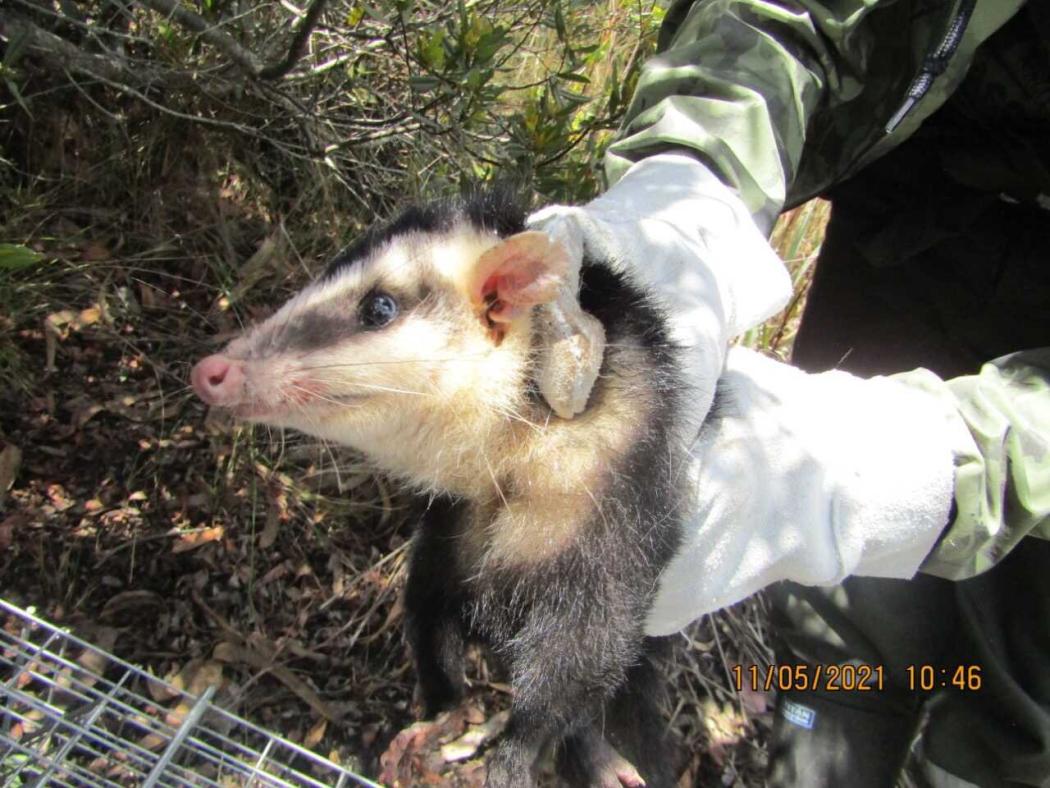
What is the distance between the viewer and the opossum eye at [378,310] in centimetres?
151

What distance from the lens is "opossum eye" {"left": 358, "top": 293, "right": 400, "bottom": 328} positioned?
151 cm

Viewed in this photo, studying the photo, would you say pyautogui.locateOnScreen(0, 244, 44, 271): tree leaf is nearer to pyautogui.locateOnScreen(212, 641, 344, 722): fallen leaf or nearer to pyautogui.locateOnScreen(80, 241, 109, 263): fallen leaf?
pyautogui.locateOnScreen(80, 241, 109, 263): fallen leaf

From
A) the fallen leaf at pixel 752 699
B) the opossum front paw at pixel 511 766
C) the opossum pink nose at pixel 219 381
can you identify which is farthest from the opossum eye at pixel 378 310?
the fallen leaf at pixel 752 699

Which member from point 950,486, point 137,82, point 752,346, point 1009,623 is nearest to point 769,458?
point 950,486

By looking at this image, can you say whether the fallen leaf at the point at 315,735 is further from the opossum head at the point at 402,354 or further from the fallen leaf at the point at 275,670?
the opossum head at the point at 402,354

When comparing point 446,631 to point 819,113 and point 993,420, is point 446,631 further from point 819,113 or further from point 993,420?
point 819,113

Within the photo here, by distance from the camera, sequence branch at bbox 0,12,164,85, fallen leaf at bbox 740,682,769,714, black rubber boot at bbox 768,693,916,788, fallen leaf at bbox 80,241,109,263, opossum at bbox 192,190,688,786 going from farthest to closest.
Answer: fallen leaf at bbox 740,682,769,714 < fallen leaf at bbox 80,241,109,263 < black rubber boot at bbox 768,693,916,788 < branch at bbox 0,12,164,85 < opossum at bbox 192,190,688,786

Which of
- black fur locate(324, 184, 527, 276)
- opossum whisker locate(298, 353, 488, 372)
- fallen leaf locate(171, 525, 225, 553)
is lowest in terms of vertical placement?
fallen leaf locate(171, 525, 225, 553)

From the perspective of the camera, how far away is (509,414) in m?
1.48

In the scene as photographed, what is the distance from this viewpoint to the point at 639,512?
1.41 metres

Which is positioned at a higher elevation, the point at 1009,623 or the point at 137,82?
the point at 137,82

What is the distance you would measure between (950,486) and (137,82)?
238 cm
